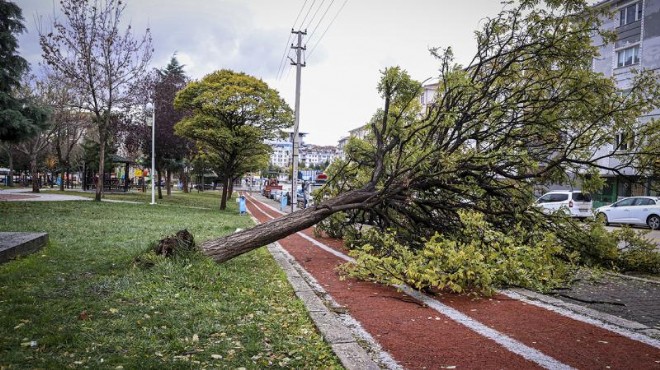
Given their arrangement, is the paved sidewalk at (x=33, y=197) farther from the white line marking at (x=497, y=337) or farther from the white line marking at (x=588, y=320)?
the white line marking at (x=588, y=320)

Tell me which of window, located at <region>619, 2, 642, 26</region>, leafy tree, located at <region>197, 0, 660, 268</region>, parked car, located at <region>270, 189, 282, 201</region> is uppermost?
window, located at <region>619, 2, 642, 26</region>

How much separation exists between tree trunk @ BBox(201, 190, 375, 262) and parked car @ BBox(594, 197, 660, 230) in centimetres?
1418

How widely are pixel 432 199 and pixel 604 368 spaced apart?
4.71 m

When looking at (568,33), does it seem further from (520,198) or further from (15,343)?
(15,343)

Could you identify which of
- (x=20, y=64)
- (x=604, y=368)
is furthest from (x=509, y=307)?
(x=20, y=64)

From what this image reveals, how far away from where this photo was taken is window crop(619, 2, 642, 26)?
26469mm

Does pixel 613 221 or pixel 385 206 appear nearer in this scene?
pixel 385 206

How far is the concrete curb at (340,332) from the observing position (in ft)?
11.2

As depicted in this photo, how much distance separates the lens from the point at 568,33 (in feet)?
26.1

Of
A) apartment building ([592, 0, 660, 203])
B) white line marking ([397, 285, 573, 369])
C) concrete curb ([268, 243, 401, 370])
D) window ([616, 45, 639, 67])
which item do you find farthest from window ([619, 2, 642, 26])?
concrete curb ([268, 243, 401, 370])

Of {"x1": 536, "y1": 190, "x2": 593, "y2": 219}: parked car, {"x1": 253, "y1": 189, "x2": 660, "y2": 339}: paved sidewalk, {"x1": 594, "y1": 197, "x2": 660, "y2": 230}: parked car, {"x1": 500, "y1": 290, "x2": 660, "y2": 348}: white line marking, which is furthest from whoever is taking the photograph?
{"x1": 536, "y1": 190, "x2": 593, "y2": 219}: parked car

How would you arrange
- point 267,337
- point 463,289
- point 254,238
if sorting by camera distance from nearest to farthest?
point 267,337 → point 463,289 → point 254,238

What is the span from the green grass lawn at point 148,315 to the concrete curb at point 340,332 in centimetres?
12

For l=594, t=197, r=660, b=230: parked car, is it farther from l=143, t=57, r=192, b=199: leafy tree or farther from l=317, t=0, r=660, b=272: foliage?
l=143, t=57, r=192, b=199: leafy tree
